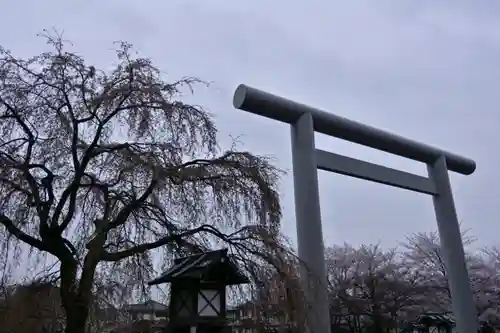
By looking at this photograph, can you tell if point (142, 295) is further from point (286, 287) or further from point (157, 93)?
point (157, 93)

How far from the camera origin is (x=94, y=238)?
→ 16.0ft

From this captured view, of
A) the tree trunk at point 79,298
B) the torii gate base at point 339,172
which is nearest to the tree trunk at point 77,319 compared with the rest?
the tree trunk at point 79,298

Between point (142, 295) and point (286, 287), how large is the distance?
64.0 inches

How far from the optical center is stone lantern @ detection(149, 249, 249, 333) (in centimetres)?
446

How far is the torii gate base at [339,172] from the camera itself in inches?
195

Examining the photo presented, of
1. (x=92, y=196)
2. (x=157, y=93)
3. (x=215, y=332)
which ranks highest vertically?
(x=157, y=93)

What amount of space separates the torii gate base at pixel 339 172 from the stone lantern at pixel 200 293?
0.89m

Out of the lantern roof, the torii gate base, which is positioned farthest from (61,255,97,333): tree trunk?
the torii gate base

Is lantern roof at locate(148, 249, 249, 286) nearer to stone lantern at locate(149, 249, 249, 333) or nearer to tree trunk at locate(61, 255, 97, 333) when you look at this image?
stone lantern at locate(149, 249, 249, 333)

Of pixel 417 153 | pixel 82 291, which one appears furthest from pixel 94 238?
pixel 417 153

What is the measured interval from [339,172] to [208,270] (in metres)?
2.20

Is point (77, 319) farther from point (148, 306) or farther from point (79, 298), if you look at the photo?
point (148, 306)

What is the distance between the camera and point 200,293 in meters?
4.55

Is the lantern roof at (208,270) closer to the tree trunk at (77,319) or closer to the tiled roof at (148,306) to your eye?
the tiled roof at (148,306)
